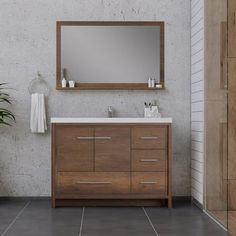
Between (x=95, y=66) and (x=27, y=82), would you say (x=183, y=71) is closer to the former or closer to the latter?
(x=95, y=66)

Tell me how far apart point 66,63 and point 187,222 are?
7.32ft

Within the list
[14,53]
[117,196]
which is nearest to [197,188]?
[117,196]

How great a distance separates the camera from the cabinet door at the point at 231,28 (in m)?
4.04

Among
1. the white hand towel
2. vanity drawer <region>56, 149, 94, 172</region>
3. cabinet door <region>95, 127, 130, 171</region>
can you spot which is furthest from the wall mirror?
vanity drawer <region>56, 149, 94, 172</region>

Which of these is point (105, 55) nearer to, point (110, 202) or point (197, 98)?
point (197, 98)

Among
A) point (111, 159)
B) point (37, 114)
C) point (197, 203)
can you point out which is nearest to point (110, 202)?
point (111, 159)

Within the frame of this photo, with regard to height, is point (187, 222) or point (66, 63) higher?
point (66, 63)

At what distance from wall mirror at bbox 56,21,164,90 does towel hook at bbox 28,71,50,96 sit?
0.50 ft

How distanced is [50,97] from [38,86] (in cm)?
18

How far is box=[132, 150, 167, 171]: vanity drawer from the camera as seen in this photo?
526 centimetres

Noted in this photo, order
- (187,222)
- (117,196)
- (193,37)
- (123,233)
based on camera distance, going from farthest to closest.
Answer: (193,37), (117,196), (187,222), (123,233)

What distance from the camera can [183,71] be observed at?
582 centimetres

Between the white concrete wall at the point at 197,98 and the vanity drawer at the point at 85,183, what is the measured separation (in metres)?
0.86

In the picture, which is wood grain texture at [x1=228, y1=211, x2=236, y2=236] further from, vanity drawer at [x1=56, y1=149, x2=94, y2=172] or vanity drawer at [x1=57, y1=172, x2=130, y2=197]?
vanity drawer at [x1=56, y1=149, x2=94, y2=172]
